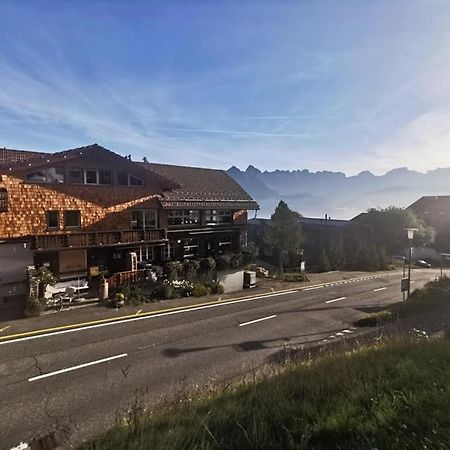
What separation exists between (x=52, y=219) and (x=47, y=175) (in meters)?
2.92

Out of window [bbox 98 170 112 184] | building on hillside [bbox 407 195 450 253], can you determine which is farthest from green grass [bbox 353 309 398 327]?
building on hillside [bbox 407 195 450 253]

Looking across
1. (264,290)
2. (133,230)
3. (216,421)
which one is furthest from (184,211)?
(216,421)

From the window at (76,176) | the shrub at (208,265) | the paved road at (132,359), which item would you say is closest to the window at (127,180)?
the window at (76,176)

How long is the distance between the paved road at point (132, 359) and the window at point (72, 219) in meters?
9.58

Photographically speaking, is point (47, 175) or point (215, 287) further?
point (215, 287)

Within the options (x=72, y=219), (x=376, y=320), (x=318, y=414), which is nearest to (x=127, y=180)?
A: (x=72, y=219)

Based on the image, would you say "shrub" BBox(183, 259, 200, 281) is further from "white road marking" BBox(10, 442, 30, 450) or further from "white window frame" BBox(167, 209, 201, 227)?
"white road marking" BBox(10, 442, 30, 450)

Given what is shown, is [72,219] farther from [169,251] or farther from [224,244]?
[224,244]

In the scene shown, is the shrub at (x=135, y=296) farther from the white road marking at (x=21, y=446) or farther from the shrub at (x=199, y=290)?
the white road marking at (x=21, y=446)

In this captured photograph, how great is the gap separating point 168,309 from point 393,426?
16375 millimetres

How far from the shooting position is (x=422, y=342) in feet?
34.1

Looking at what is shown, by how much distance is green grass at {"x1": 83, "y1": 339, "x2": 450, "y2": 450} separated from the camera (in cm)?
478

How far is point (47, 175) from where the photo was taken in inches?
873

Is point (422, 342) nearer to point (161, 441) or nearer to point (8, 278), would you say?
point (161, 441)
